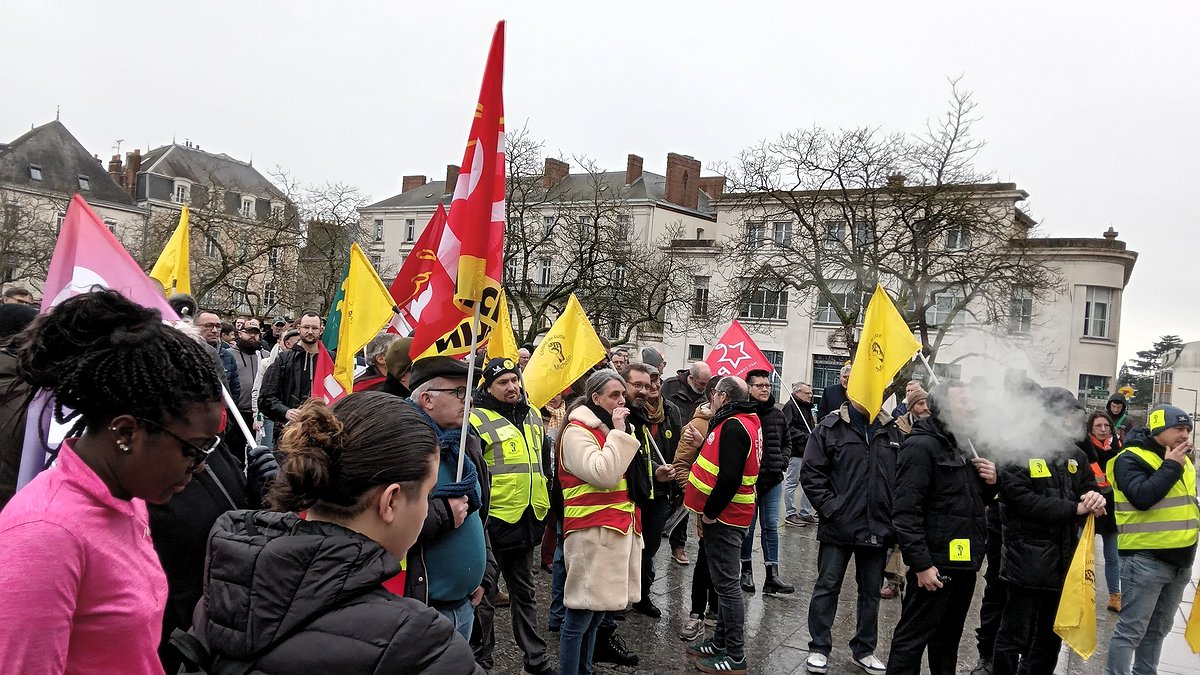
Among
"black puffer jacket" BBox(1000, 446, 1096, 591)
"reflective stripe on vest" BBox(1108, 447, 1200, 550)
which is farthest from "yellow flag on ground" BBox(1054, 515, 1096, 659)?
"reflective stripe on vest" BBox(1108, 447, 1200, 550)

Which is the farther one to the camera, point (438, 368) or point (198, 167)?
point (198, 167)

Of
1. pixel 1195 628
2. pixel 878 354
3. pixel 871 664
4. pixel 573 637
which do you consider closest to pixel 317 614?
pixel 573 637

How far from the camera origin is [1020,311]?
76.1ft

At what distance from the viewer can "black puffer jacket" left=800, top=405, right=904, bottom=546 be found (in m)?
Answer: 6.26

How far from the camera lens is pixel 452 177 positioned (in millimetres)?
59375

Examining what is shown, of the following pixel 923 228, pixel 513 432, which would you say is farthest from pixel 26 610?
pixel 923 228

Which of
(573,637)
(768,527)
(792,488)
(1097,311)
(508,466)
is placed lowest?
(792,488)

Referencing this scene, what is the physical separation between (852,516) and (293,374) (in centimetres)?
524

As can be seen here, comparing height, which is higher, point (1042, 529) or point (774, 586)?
point (1042, 529)

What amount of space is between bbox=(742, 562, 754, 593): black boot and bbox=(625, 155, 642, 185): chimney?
4832 cm

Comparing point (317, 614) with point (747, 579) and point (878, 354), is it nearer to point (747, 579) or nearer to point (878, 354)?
point (878, 354)

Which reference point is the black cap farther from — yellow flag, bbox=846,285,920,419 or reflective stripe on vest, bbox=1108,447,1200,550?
reflective stripe on vest, bbox=1108,447,1200,550

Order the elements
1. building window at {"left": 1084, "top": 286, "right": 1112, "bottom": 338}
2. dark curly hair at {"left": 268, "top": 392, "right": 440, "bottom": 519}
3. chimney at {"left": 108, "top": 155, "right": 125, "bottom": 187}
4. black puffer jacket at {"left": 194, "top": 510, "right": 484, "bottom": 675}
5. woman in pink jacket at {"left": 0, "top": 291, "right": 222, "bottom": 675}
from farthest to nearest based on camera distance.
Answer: chimney at {"left": 108, "top": 155, "right": 125, "bottom": 187} < building window at {"left": 1084, "top": 286, "right": 1112, "bottom": 338} < dark curly hair at {"left": 268, "top": 392, "right": 440, "bottom": 519} < black puffer jacket at {"left": 194, "top": 510, "right": 484, "bottom": 675} < woman in pink jacket at {"left": 0, "top": 291, "right": 222, "bottom": 675}

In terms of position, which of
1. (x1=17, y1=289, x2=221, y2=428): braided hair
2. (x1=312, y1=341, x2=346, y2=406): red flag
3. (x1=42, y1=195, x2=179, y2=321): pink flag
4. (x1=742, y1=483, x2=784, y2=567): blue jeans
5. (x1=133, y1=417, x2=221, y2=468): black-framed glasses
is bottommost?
(x1=742, y1=483, x2=784, y2=567): blue jeans
